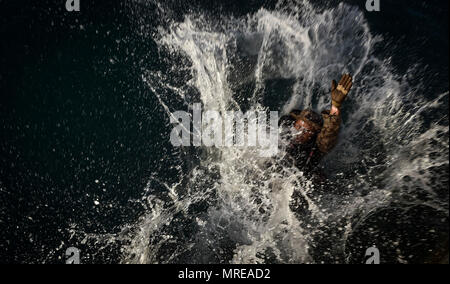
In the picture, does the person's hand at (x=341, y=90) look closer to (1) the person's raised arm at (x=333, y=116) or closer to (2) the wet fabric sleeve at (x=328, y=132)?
(1) the person's raised arm at (x=333, y=116)

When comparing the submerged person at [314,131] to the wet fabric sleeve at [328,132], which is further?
the wet fabric sleeve at [328,132]

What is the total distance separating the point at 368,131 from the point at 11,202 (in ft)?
19.8

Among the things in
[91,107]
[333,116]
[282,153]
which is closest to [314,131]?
[333,116]

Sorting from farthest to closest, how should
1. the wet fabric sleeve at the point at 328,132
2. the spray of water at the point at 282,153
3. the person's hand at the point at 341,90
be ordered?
the spray of water at the point at 282,153
the wet fabric sleeve at the point at 328,132
the person's hand at the point at 341,90

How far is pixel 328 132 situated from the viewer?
11.0 feet

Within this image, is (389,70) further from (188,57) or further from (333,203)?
(188,57)

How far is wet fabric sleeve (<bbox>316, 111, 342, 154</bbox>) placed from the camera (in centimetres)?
329

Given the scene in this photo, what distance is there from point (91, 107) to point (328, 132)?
4334mm

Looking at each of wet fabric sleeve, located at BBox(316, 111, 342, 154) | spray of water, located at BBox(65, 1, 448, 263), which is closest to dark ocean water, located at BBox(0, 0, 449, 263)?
spray of water, located at BBox(65, 1, 448, 263)

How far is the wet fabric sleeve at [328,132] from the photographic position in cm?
329

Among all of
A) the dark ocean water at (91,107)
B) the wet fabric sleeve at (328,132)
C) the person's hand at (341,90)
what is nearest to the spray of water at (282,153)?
the dark ocean water at (91,107)

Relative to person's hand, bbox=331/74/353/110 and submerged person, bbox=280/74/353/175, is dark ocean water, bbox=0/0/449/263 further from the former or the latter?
person's hand, bbox=331/74/353/110

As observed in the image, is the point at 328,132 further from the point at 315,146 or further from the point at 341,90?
the point at 341,90
